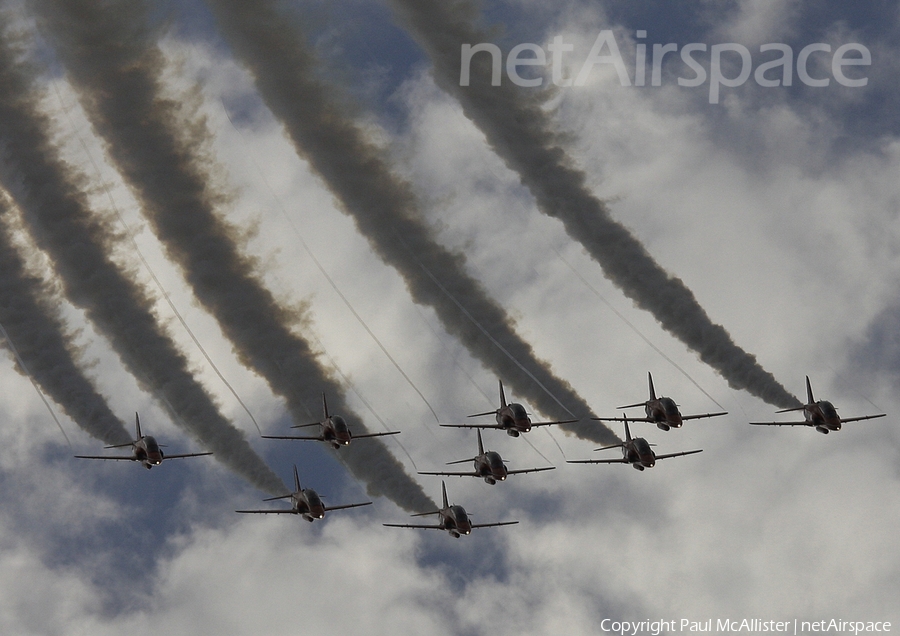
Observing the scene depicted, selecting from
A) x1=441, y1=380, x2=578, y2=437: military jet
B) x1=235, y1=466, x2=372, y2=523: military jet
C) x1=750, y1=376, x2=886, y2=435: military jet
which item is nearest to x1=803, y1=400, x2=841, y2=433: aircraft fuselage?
x1=750, y1=376, x2=886, y2=435: military jet

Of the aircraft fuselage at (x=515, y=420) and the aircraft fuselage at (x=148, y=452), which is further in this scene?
the aircraft fuselage at (x=515, y=420)

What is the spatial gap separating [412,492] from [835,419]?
24521 mm

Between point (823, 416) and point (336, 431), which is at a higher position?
point (823, 416)

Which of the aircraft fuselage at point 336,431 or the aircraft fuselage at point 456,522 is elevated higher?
the aircraft fuselage at point 336,431

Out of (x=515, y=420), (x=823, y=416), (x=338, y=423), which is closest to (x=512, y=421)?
(x=515, y=420)

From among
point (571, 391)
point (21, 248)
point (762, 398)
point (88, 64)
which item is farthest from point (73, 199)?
point (762, 398)

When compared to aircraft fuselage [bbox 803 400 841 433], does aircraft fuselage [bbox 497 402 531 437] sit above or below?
below

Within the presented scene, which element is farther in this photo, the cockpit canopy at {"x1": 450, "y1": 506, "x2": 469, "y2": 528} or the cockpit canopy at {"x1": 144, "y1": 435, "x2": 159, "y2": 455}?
the cockpit canopy at {"x1": 450, "y1": 506, "x2": 469, "y2": 528}

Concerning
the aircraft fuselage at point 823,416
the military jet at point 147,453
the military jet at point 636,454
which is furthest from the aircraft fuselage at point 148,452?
the aircraft fuselage at point 823,416

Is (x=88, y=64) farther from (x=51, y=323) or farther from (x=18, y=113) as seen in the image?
(x=51, y=323)

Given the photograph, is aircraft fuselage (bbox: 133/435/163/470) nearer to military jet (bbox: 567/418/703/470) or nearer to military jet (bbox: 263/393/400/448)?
military jet (bbox: 263/393/400/448)

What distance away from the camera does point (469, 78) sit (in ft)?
195

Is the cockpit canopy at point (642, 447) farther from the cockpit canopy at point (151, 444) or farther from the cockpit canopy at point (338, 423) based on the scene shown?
the cockpit canopy at point (151, 444)

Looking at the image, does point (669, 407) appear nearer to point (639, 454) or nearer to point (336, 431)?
point (639, 454)
